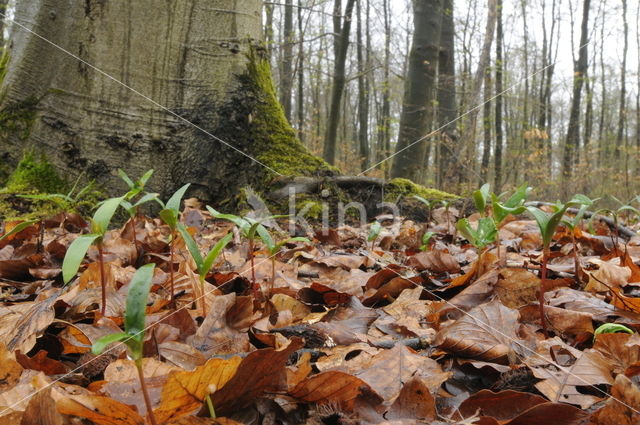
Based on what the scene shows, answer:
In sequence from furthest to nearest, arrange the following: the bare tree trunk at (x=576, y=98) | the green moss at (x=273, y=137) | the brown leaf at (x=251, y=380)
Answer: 1. the bare tree trunk at (x=576, y=98)
2. the green moss at (x=273, y=137)
3. the brown leaf at (x=251, y=380)

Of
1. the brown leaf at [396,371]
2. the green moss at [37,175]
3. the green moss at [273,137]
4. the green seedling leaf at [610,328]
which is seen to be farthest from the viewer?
the green moss at [273,137]

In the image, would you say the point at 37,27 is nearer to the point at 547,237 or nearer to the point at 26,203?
the point at 26,203

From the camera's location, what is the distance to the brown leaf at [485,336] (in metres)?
0.96

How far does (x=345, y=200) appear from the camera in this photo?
3264 millimetres

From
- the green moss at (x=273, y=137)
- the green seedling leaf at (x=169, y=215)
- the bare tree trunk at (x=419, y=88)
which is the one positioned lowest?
the green seedling leaf at (x=169, y=215)

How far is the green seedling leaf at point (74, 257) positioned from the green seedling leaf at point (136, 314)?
0.98 ft

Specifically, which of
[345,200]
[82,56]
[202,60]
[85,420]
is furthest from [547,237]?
[82,56]

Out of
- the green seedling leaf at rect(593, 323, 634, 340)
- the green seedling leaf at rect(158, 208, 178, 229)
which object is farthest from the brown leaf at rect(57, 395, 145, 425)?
the green seedling leaf at rect(593, 323, 634, 340)

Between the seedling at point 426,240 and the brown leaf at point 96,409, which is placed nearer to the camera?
the brown leaf at point 96,409

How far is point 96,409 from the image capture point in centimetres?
68

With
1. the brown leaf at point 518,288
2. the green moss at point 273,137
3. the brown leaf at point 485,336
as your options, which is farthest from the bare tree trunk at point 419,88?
the brown leaf at point 485,336

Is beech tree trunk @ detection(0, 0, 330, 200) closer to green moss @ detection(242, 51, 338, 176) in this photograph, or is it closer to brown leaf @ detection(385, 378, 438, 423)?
green moss @ detection(242, 51, 338, 176)

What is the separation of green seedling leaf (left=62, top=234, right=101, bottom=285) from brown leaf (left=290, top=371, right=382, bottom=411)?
19.0 inches

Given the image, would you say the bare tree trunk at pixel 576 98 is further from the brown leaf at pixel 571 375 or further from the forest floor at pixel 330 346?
the brown leaf at pixel 571 375
